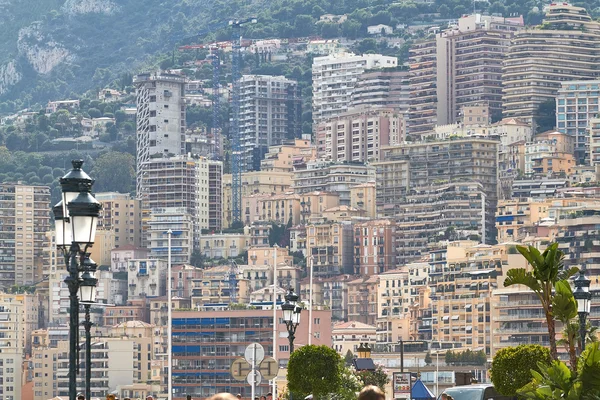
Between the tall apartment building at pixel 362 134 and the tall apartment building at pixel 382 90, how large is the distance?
349 inches

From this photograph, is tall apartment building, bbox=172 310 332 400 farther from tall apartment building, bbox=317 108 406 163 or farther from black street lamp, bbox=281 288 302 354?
black street lamp, bbox=281 288 302 354

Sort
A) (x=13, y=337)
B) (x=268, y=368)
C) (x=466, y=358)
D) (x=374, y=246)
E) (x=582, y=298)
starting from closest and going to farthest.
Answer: (x=582, y=298), (x=268, y=368), (x=466, y=358), (x=13, y=337), (x=374, y=246)

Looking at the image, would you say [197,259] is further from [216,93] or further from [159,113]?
[216,93]

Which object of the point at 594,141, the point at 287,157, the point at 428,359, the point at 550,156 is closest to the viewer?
the point at 428,359

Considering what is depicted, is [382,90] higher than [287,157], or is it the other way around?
[382,90]

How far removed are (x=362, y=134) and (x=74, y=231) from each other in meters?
143

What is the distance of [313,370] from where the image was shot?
2391 cm

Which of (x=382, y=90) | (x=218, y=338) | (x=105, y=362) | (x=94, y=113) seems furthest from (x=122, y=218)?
(x=218, y=338)

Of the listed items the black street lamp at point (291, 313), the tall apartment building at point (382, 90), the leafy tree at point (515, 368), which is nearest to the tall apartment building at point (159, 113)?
the tall apartment building at point (382, 90)

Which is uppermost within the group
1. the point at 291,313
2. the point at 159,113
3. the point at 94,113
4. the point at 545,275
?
the point at 94,113

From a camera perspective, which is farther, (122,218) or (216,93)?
(216,93)

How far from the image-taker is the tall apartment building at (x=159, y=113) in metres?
161

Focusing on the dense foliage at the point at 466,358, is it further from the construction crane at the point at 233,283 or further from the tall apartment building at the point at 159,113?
the tall apartment building at the point at 159,113

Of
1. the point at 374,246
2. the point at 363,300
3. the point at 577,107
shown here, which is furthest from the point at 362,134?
the point at 363,300
